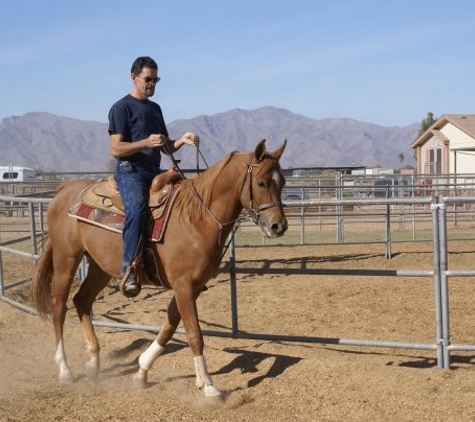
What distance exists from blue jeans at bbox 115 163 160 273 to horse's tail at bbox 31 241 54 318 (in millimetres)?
1250

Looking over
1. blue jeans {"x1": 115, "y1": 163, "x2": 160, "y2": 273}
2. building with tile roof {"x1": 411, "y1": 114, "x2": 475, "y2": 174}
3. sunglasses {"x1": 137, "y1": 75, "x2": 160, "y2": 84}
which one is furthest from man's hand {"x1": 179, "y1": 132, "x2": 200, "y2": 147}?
building with tile roof {"x1": 411, "y1": 114, "x2": 475, "y2": 174}

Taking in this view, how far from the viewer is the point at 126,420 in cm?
451

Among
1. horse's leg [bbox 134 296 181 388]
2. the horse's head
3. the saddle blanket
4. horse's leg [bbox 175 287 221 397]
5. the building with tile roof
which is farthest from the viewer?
the building with tile roof

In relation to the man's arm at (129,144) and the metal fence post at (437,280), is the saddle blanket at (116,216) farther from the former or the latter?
the metal fence post at (437,280)

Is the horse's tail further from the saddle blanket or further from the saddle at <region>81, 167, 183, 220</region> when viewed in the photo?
the saddle at <region>81, 167, 183, 220</region>

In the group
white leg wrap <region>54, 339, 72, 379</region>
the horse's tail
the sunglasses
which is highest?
the sunglasses

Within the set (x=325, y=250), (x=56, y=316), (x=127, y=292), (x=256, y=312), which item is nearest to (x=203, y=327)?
(x=256, y=312)

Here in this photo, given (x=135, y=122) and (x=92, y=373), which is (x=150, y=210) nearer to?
(x=135, y=122)

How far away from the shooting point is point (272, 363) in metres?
5.57

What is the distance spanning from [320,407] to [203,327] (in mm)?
3110

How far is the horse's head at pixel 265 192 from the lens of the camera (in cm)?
455

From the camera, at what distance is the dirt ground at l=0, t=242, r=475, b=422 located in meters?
4.62

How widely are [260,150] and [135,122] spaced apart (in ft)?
3.63

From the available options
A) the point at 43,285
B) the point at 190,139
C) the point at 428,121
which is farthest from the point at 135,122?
the point at 428,121
